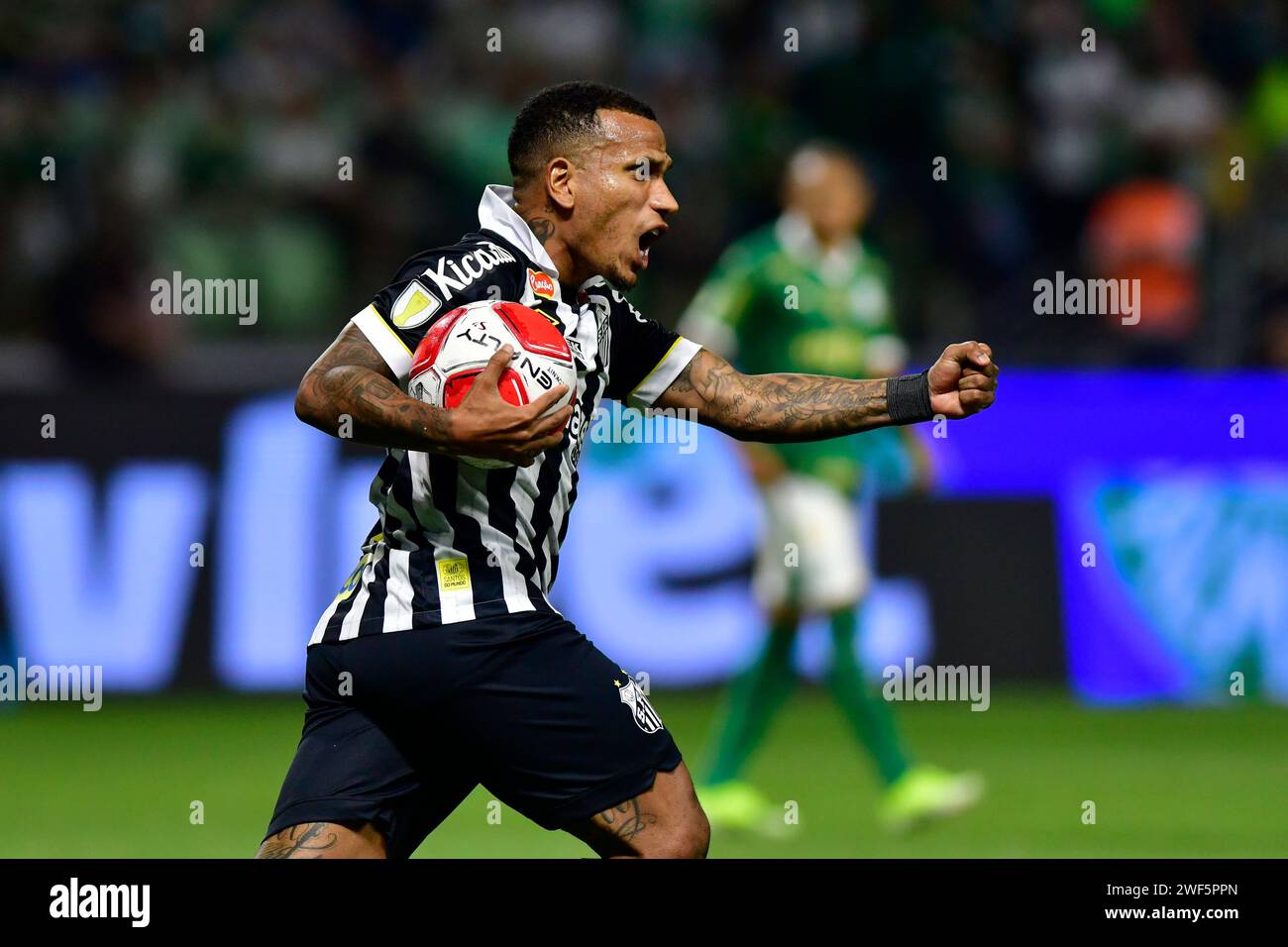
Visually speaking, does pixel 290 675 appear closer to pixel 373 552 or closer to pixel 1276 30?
pixel 373 552

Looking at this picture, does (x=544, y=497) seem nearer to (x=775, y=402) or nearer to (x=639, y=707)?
(x=639, y=707)

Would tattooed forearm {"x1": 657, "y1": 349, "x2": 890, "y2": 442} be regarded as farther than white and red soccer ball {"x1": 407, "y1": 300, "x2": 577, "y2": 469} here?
Yes

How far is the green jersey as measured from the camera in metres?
8.32

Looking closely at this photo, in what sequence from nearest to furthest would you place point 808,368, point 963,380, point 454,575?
point 454,575
point 963,380
point 808,368

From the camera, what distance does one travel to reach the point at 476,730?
4168mm

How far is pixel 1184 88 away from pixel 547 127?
958 centimetres

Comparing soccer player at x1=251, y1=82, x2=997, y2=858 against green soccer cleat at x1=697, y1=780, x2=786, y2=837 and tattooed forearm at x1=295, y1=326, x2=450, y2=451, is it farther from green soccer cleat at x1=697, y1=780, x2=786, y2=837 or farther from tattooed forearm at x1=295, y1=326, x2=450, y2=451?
green soccer cleat at x1=697, y1=780, x2=786, y2=837

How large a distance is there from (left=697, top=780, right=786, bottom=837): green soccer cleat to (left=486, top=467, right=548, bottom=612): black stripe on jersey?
11.2 ft

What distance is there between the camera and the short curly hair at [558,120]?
4500 mm

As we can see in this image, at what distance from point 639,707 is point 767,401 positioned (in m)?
0.92

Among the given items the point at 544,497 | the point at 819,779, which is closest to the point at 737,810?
the point at 819,779

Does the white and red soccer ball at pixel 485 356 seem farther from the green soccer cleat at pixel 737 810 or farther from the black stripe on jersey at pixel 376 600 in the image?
the green soccer cleat at pixel 737 810

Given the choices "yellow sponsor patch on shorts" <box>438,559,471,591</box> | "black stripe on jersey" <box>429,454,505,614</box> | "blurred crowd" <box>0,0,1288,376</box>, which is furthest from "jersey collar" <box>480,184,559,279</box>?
"blurred crowd" <box>0,0,1288,376</box>
